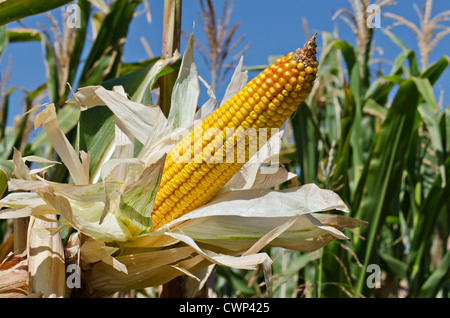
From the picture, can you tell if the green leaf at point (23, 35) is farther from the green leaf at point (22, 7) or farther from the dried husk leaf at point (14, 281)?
the dried husk leaf at point (14, 281)

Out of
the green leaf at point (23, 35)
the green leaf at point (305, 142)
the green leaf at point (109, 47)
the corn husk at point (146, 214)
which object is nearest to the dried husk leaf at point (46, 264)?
the corn husk at point (146, 214)

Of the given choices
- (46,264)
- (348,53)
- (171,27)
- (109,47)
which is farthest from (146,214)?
(348,53)

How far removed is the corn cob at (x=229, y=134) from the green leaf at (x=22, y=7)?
0.31 m

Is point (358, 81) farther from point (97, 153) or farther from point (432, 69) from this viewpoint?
point (97, 153)

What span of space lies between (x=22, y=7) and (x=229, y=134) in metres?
0.39

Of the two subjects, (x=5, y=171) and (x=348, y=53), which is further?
(x=348, y=53)

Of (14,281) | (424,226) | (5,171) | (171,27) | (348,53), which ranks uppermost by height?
(348,53)

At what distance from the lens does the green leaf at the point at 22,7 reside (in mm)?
656

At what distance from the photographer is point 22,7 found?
663 millimetres

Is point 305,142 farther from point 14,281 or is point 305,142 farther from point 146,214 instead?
point 14,281

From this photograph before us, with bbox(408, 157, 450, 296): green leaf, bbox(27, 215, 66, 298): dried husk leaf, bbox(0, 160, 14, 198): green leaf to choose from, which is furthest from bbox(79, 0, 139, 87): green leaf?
bbox(408, 157, 450, 296): green leaf

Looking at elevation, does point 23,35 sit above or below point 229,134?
above

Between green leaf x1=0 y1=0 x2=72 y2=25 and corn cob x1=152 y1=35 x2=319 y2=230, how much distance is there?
1.03ft
